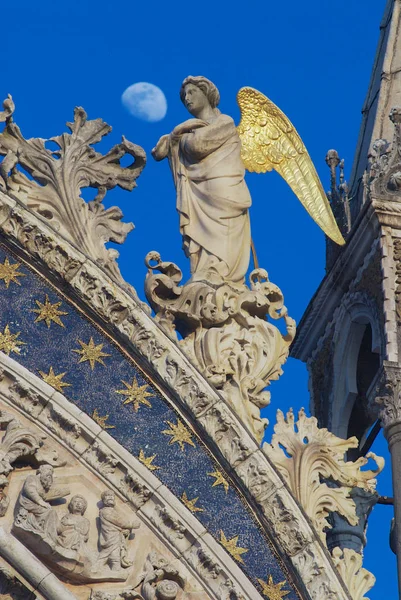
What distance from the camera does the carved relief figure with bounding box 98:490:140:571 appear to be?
14.0 meters

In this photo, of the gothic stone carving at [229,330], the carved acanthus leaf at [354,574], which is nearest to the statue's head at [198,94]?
the gothic stone carving at [229,330]

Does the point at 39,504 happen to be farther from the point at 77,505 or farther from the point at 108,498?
the point at 108,498

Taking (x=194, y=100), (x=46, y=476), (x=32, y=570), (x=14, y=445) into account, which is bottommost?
(x=32, y=570)

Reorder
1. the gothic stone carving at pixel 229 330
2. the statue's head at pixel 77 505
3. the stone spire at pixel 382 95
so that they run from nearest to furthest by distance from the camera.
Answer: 1. the statue's head at pixel 77 505
2. the gothic stone carving at pixel 229 330
3. the stone spire at pixel 382 95

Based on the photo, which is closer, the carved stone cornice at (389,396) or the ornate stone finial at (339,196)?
the carved stone cornice at (389,396)

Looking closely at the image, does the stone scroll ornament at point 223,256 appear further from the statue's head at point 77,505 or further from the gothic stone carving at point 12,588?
the gothic stone carving at point 12,588

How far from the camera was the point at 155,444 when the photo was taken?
14.7 metres

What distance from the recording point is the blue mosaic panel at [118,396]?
47.4 feet

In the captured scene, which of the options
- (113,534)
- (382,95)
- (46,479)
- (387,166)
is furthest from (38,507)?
(382,95)

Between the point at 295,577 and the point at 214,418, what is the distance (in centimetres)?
132

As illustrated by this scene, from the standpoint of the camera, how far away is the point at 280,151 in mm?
17141

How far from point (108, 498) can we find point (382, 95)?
635 cm

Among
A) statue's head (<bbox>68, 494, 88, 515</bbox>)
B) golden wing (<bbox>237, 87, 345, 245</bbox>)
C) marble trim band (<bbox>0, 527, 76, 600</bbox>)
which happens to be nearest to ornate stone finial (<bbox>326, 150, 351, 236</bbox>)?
golden wing (<bbox>237, 87, 345, 245</bbox>)

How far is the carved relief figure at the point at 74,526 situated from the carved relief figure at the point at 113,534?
128 mm
